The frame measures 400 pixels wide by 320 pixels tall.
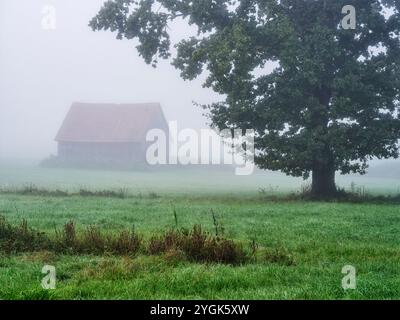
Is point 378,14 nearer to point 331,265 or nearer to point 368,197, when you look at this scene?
point 368,197

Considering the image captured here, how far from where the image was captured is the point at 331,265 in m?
9.98

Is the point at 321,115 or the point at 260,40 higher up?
the point at 260,40

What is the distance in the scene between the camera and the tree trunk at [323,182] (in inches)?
1130

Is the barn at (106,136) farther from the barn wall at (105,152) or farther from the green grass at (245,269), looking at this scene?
the green grass at (245,269)

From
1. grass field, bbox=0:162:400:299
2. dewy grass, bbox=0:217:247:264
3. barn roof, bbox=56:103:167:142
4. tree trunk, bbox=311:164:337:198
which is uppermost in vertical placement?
barn roof, bbox=56:103:167:142

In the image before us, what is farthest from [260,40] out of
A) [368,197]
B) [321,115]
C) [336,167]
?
[368,197]

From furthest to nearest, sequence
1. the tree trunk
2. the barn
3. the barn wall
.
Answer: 1. the barn wall
2. the barn
3. the tree trunk

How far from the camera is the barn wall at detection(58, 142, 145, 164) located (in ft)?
264

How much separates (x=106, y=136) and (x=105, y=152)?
12.2 ft

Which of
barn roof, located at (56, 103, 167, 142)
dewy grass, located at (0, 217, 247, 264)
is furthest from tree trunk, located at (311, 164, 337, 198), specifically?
barn roof, located at (56, 103, 167, 142)

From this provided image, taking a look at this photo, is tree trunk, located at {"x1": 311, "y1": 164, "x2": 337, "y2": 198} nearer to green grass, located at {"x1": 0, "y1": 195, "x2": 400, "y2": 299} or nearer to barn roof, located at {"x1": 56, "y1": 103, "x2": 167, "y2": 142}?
green grass, located at {"x1": 0, "y1": 195, "x2": 400, "y2": 299}

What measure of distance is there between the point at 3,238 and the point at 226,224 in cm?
694

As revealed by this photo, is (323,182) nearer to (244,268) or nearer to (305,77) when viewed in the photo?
(305,77)

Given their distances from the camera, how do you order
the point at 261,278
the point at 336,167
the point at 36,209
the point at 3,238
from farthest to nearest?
the point at 336,167
the point at 36,209
the point at 3,238
the point at 261,278
